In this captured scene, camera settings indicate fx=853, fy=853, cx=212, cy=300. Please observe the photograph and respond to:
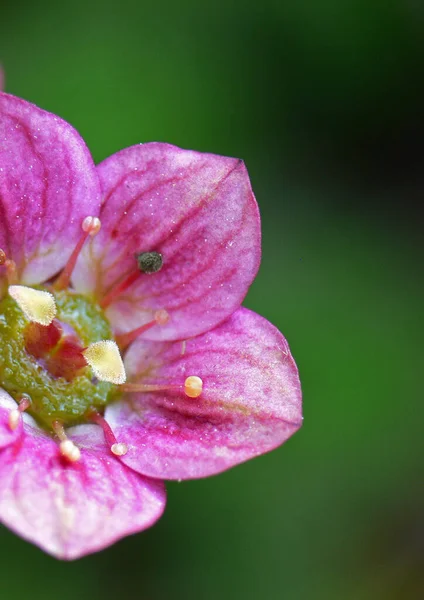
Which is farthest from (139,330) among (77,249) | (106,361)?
(77,249)

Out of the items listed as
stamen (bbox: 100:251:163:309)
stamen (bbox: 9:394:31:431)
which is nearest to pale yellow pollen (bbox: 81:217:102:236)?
stamen (bbox: 100:251:163:309)

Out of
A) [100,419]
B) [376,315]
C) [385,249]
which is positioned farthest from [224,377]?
[385,249]

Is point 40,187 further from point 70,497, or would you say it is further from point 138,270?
point 70,497

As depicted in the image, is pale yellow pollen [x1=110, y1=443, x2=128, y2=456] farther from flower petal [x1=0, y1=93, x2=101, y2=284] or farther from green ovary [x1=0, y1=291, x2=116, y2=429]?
flower petal [x1=0, y1=93, x2=101, y2=284]

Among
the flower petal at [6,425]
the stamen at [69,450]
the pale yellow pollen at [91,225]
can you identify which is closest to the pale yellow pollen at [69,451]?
the stamen at [69,450]

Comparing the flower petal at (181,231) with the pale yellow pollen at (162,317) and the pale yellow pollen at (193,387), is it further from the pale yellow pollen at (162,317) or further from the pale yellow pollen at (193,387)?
the pale yellow pollen at (193,387)

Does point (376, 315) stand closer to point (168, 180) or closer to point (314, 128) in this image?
point (314, 128)
